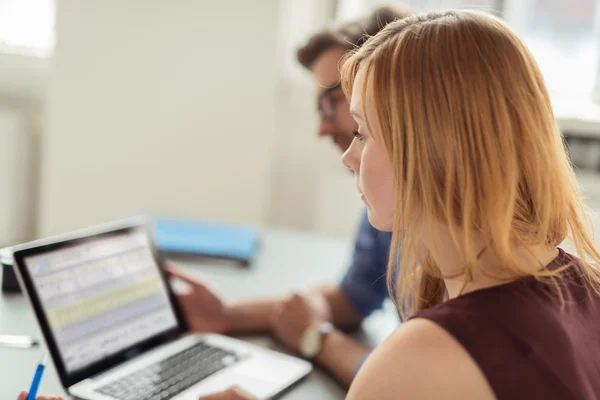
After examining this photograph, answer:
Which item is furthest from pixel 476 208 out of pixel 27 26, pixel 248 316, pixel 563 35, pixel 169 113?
pixel 27 26

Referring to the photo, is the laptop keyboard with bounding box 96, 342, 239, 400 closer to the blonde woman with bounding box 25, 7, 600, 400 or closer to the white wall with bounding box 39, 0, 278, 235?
the blonde woman with bounding box 25, 7, 600, 400

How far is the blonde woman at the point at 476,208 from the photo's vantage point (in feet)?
2.26

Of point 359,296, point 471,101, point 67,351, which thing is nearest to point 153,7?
point 359,296

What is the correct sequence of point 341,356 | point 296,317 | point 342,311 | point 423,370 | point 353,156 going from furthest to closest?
point 342,311
point 296,317
point 341,356
point 353,156
point 423,370

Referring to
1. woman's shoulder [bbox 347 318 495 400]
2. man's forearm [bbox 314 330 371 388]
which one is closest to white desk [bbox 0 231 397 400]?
man's forearm [bbox 314 330 371 388]

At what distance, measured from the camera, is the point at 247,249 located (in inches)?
69.8

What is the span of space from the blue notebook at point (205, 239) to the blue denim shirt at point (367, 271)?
33cm

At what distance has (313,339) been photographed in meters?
1.23

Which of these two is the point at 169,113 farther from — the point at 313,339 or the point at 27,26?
the point at 313,339

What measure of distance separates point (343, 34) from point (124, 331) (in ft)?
2.88

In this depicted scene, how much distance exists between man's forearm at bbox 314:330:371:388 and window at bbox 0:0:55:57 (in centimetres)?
255

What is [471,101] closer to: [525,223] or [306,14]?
[525,223]

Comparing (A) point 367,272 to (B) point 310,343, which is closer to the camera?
(B) point 310,343

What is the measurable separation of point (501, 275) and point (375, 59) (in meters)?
0.29
